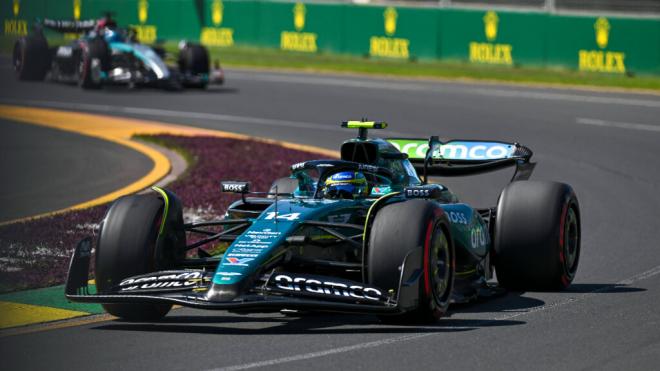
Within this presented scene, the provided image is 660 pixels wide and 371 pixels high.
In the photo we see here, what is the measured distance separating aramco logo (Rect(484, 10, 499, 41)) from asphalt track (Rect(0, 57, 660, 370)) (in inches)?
354

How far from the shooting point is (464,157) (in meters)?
12.5

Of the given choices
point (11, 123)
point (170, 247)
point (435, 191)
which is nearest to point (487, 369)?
point (435, 191)

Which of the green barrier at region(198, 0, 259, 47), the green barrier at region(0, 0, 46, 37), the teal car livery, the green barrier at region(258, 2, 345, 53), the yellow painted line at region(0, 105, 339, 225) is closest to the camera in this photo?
the green barrier at region(0, 0, 46, 37)

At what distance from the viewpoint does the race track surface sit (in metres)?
15.5

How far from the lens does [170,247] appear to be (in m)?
10.2

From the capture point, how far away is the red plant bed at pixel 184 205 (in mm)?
11820

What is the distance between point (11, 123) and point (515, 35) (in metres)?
15.8

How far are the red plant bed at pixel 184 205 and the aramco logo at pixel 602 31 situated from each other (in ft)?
50.4

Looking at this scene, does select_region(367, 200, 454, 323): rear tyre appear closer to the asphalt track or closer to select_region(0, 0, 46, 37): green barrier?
the asphalt track

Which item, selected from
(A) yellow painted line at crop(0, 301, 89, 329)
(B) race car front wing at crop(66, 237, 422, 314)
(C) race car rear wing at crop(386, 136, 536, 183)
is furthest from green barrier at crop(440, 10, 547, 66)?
(B) race car front wing at crop(66, 237, 422, 314)

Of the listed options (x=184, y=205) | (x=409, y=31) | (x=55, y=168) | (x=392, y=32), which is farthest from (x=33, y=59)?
(x=184, y=205)

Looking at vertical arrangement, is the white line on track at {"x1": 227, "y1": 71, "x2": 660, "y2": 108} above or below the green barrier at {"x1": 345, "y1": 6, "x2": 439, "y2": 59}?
below

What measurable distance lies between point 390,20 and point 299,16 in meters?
3.31

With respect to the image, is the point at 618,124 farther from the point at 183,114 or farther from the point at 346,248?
the point at 346,248
